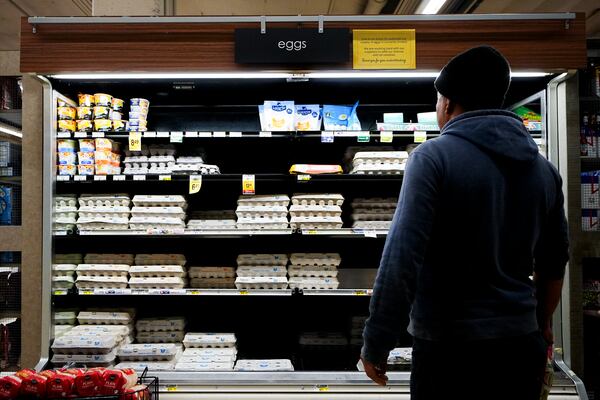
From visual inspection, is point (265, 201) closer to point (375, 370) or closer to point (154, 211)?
point (154, 211)

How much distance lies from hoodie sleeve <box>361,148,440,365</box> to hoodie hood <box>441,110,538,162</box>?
163 mm

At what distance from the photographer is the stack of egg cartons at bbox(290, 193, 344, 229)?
129 inches

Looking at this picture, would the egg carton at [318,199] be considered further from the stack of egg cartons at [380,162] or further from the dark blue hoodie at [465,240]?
the dark blue hoodie at [465,240]

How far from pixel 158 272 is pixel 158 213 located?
16.8 inches

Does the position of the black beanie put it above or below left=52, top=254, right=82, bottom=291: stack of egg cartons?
above

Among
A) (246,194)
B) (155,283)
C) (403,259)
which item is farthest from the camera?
(246,194)

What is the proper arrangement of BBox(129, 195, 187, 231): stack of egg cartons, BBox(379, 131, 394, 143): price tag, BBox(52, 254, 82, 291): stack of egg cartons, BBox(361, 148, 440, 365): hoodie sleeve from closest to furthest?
BBox(361, 148, 440, 365): hoodie sleeve
BBox(379, 131, 394, 143): price tag
BBox(52, 254, 82, 291): stack of egg cartons
BBox(129, 195, 187, 231): stack of egg cartons

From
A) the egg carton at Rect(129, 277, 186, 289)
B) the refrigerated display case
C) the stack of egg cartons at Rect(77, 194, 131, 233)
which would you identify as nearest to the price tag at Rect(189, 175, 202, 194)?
the refrigerated display case

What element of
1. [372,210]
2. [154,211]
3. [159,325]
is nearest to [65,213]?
[154,211]

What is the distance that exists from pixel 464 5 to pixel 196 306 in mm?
5206

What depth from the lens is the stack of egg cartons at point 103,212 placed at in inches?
127

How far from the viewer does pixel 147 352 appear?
3086 millimetres

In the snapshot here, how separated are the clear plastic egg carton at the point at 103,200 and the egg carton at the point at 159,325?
0.89 m

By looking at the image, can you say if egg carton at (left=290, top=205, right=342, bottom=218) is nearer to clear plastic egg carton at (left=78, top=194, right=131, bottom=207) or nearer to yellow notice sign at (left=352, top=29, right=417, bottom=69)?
yellow notice sign at (left=352, top=29, right=417, bottom=69)
